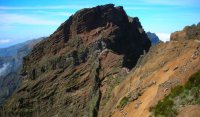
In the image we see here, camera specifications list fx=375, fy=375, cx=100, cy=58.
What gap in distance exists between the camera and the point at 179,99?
31.5 metres

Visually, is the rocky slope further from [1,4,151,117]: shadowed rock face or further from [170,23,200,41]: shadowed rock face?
[1,4,151,117]: shadowed rock face

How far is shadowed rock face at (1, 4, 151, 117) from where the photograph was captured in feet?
313

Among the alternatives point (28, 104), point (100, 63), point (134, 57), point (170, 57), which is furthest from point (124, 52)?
point (170, 57)

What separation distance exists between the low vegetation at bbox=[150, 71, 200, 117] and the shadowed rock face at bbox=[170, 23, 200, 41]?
117 ft

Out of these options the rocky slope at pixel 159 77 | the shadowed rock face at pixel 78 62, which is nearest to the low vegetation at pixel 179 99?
the rocky slope at pixel 159 77

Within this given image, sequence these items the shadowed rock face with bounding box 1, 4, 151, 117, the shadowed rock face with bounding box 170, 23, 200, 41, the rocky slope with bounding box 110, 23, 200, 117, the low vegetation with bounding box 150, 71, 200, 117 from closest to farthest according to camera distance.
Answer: the low vegetation with bounding box 150, 71, 200, 117 → the rocky slope with bounding box 110, 23, 200, 117 → the shadowed rock face with bounding box 170, 23, 200, 41 → the shadowed rock face with bounding box 1, 4, 151, 117

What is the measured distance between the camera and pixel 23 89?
385ft

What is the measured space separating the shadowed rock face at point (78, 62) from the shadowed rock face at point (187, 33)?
17.1m

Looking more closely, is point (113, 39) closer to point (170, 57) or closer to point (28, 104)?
point (28, 104)

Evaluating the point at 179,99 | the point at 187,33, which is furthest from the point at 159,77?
the point at 187,33

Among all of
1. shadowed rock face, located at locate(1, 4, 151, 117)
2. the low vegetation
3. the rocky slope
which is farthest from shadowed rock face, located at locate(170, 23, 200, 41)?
the low vegetation

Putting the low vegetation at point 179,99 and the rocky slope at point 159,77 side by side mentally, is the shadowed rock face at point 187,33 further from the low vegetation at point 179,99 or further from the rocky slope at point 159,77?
the low vegetation at point 179,99

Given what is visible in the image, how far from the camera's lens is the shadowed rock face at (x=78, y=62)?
95.4 meters

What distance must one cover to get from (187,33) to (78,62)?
46572 millimetres
